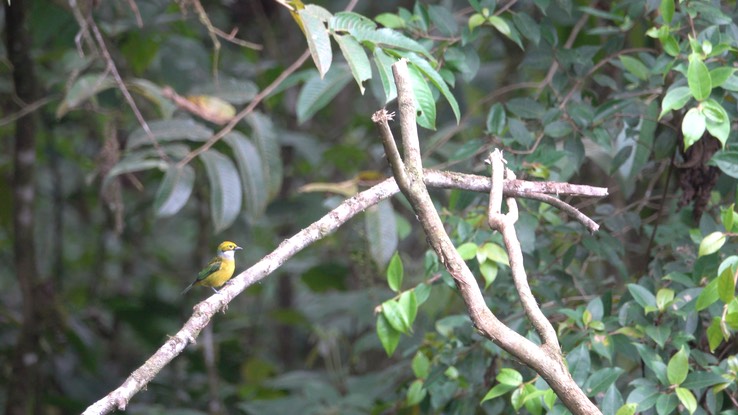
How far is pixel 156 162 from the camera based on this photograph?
340cm

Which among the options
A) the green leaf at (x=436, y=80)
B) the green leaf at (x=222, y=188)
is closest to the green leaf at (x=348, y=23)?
the green leaf at (x=436, y=80)

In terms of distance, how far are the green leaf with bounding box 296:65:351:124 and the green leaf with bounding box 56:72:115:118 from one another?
860mm

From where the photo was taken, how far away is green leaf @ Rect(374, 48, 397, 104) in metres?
2.21

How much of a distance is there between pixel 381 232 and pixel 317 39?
48.8 inches

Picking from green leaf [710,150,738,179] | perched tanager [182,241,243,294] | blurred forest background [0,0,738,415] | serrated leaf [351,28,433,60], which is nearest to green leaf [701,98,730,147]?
blurred forest background [0,0,738,415]

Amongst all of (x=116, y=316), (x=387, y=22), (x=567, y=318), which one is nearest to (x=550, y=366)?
(x=567, y=318)

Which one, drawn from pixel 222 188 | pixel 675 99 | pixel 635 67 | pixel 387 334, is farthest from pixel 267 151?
pixel 675 99

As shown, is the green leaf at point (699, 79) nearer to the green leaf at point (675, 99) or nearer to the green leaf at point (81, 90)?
the green leaf at point (675, 99)

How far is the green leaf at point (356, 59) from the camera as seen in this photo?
7.36 ft

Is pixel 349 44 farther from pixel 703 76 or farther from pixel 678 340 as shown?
pixel 678 340

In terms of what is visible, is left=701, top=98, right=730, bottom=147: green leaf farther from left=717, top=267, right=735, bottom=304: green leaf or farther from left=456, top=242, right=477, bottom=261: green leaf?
left=456, top=242, right=477, bottom=261: green leaf

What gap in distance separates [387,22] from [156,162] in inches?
47.1

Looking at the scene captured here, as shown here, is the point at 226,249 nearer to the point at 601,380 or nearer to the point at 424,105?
the point at 424,105

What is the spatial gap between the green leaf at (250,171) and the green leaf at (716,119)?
197 cm
